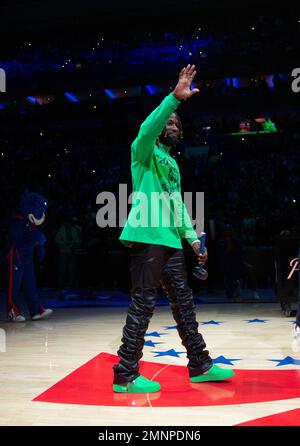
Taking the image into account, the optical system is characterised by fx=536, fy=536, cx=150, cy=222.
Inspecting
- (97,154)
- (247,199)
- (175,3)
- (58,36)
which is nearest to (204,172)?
(247,199)

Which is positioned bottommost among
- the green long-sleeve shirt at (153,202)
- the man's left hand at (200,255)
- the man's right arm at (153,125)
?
the man's left hand at (200,255)

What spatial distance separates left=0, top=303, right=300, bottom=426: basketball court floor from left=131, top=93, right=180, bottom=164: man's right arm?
1.23 m

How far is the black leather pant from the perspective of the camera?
2.73 meters

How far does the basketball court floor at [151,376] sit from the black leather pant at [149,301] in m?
0.18

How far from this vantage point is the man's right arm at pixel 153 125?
251 centimetres

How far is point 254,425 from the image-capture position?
7.23 feet

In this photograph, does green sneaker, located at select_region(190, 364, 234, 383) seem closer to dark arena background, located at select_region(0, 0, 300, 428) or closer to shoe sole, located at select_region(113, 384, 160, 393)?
dark arena background, located at select_region(0, 0, 300, 428)

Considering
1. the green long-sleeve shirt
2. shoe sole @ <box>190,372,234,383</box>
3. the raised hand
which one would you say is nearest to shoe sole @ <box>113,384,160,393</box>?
shoe sole @ <box>190,372,234,383</box>

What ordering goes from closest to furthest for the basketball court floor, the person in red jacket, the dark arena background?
the basketball court floor → the dark arena background → the person in red jacket

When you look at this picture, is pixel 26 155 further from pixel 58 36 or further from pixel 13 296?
pixel 13 296

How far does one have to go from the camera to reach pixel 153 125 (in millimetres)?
2525

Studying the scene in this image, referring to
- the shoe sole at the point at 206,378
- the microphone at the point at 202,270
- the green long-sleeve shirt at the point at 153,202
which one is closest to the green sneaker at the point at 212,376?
the shoe sole at the point at 206,378

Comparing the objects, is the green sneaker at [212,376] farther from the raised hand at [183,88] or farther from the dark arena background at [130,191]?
the raised hand at [183,88]
